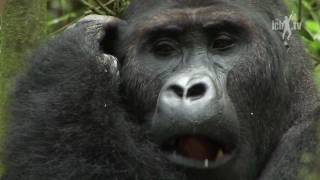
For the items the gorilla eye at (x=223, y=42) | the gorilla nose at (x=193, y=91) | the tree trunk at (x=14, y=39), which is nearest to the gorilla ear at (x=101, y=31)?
the tree trunk at (x=14, y=39)

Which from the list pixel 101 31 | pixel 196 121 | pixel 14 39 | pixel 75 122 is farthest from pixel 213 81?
pixel 14 39

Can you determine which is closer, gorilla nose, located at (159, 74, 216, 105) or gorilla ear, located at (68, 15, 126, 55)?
gorilla nose, located at (159, 74, 216, 105)

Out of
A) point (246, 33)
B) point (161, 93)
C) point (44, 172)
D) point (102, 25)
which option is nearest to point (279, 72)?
point (246, 33)

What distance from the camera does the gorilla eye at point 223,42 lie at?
422cm

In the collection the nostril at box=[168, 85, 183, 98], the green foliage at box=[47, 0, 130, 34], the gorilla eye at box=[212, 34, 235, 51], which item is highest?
the gorilla eye at box=[212, 34, 235, 51]

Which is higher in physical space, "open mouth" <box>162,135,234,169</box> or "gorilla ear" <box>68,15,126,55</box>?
"gorilla ear" <box>68,15,126,55</box>

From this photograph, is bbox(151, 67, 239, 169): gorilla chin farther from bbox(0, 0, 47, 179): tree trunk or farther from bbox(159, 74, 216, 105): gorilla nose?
bbox(0, 0, 47, 179): tree trunk

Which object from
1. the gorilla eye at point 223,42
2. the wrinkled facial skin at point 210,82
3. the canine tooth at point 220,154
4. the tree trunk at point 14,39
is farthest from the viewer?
the tree trunk at point 14,39

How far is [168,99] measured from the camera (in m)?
3.83

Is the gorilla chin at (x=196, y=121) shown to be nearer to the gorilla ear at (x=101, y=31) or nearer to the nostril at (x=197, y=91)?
the nostril at (x=197, y=91)

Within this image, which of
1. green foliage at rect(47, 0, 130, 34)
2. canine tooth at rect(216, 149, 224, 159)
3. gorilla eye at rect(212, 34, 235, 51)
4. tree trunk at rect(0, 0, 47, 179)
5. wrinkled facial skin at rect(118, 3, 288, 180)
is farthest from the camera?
green foliage at rect(47, 0, 130, 34)

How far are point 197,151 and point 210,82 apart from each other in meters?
0.41

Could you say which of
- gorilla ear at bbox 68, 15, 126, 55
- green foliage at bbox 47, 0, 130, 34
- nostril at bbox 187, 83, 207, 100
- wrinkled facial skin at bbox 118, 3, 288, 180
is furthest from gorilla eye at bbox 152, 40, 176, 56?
green foliage at bbox 47, 0, 130, 34

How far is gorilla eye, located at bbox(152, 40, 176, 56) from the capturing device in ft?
14.0
